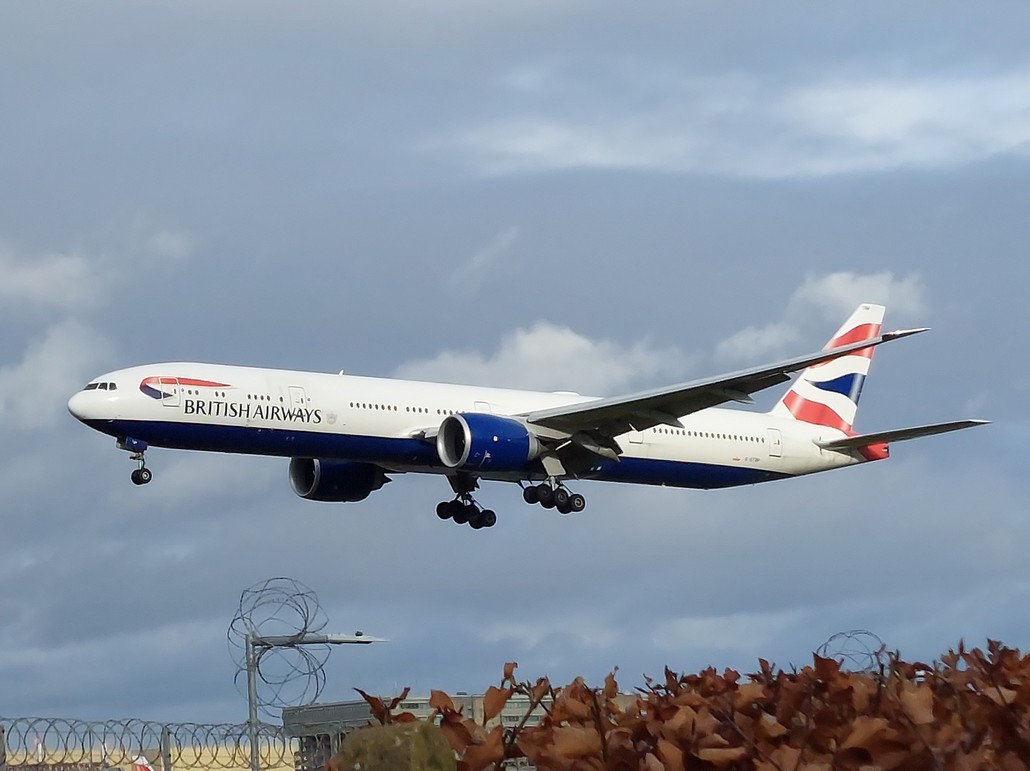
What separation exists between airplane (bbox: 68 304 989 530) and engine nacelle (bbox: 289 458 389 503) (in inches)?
1.8

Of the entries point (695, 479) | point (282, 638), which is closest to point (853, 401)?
point (695, 479)

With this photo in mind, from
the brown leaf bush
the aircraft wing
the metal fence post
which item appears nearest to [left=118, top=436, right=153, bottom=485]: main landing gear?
the aircraft wing

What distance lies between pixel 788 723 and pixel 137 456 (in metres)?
38.1

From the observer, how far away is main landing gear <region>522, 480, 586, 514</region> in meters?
51.0

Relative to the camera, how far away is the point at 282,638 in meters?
29.9

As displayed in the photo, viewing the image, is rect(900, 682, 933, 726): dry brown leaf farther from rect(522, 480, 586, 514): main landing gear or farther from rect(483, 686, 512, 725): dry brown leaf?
rect(522, 480, 586, 514): main landing gear

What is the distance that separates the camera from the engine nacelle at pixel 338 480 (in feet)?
172

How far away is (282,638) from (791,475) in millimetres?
29816

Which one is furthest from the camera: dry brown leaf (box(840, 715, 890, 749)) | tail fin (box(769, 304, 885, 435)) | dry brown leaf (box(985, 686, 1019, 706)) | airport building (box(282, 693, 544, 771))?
tail fin (box(769, 304, 885, 435))

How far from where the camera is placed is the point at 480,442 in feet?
152

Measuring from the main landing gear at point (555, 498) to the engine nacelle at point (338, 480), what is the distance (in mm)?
5266

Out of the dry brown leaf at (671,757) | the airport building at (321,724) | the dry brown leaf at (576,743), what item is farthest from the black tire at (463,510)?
the dry brown leaf at (671,757)

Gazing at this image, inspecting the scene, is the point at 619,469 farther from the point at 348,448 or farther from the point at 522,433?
the point at 348,448

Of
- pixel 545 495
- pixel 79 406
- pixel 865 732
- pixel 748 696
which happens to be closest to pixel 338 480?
pixel 545 495
